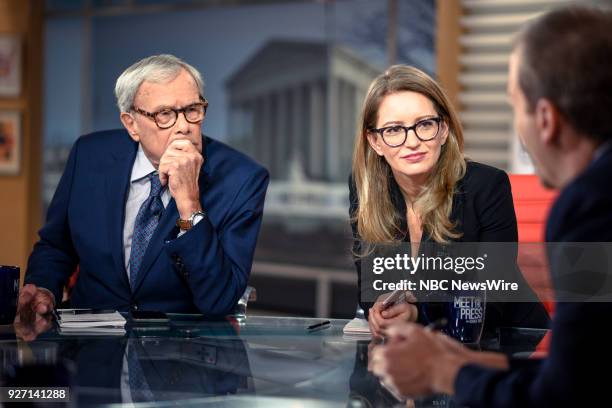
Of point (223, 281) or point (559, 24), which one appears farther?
point (223, 281)

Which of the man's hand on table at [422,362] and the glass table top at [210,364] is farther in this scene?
the glass table top at [210,364]

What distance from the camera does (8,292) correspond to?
7.36 ft

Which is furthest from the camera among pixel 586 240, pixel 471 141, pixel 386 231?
pixel 471 141

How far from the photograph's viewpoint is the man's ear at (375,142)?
8.76ft

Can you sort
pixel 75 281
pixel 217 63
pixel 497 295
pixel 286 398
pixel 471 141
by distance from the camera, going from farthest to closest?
pixel 217 63 < pixel 471 141 < pixel 75 281 < pixel 497 295 < pixel 286 398

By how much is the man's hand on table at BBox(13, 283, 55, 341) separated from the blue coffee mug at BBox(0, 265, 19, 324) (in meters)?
0.03

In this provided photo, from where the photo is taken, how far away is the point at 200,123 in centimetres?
271

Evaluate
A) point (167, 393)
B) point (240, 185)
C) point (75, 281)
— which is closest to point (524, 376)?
point (167, 393)

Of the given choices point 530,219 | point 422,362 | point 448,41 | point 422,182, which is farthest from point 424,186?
point 448,41

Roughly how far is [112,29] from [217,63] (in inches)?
40.9

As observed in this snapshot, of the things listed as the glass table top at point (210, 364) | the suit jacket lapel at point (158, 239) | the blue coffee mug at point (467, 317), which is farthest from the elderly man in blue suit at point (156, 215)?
the blue coffee mug at point (467, 317)

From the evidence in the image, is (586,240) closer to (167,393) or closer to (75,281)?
(167,393)

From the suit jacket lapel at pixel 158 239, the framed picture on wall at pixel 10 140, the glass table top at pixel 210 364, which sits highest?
the framed picture on wall at pixel 10 140

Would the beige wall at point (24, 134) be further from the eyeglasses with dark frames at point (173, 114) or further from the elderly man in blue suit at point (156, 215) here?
the eyeglasses with dark frames at point (173, 114)
